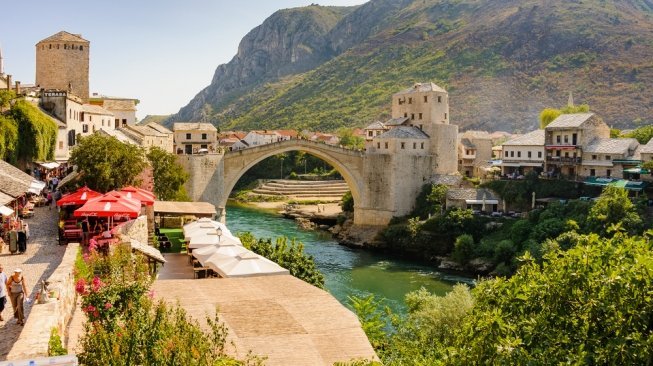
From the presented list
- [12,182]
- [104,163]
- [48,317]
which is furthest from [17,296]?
[104,163]

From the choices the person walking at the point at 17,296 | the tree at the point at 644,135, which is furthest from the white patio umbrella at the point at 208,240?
the tree at the point at 644,135

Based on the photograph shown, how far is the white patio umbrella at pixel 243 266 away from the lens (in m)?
15.8

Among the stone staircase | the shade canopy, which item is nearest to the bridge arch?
the stone staircase

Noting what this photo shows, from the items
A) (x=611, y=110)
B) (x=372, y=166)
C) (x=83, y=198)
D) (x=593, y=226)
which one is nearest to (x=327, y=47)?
(x=611, y=110)

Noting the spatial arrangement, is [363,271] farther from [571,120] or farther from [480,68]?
[480,68]

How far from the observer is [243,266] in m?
16.2

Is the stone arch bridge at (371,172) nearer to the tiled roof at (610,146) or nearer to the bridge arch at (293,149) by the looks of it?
the bridge arch at (293,149)

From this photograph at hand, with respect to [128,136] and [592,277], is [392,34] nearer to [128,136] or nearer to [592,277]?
[128,136]

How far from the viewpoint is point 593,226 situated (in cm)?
3375

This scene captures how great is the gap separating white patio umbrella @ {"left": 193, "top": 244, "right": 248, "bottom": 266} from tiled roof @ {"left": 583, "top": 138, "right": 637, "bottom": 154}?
31811mm

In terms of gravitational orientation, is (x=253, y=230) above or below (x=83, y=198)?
below

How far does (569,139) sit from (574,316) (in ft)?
125

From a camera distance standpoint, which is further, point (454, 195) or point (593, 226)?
point (454, 195)

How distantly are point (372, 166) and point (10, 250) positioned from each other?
1418 inches
